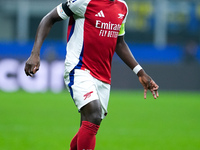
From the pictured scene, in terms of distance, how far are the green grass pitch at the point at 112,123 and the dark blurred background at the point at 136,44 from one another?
1.20 m

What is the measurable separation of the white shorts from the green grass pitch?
8.14ft

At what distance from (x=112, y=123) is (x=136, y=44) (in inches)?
637

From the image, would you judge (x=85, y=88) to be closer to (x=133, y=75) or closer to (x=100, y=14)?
(x=100, y=14)

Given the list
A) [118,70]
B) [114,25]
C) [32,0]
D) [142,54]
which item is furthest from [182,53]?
[114,25]

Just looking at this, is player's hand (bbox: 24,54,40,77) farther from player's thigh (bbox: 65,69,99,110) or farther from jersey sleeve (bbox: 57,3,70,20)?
jersey sleeve (bbox: 57,3,70,20)

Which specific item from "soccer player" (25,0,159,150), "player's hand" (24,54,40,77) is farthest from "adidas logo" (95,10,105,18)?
"player's hand" (24,54,40,77)

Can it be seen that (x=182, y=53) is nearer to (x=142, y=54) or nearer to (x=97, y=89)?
(x=142, y=54)

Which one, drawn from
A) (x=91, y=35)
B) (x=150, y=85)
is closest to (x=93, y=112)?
(x=91, y=35)

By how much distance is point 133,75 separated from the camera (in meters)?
20.2

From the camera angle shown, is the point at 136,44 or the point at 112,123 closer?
the point at 112,123

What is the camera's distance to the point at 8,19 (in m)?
28.7

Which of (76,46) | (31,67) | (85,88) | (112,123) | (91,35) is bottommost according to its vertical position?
(112,123)

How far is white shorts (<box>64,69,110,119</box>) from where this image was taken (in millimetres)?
4891

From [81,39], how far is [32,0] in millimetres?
23537
